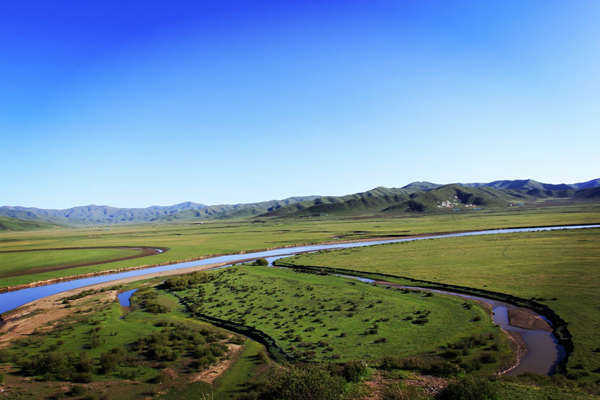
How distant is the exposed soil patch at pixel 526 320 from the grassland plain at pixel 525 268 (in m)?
1.92

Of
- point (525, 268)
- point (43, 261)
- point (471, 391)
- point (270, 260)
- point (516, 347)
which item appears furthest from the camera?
point (43, 261)

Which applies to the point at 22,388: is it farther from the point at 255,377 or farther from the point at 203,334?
the point at 255,377

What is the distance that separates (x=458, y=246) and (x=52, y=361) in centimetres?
8385

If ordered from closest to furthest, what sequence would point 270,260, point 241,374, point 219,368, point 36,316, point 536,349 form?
point 241,374 < point 219,368 < point 536,349 < point 36,316 < point 270,260

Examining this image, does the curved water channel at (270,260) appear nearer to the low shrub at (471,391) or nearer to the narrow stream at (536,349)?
the narrow stream at (536,349)

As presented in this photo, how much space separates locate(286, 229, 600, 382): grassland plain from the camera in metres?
28.3

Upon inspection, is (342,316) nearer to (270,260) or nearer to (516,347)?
(516,347)

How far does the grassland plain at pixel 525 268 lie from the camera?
2831cm

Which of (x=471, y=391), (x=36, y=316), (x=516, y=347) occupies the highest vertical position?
(x=471, y=391)

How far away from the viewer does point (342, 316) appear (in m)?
35.8

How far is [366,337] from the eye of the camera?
2944 centimetres

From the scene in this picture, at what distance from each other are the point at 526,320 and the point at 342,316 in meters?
18.3

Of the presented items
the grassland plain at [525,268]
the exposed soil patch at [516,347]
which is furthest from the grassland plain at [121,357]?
the grassland plain at [525,268]

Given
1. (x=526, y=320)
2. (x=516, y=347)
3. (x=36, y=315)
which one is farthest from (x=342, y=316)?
(x=36, y=315)
